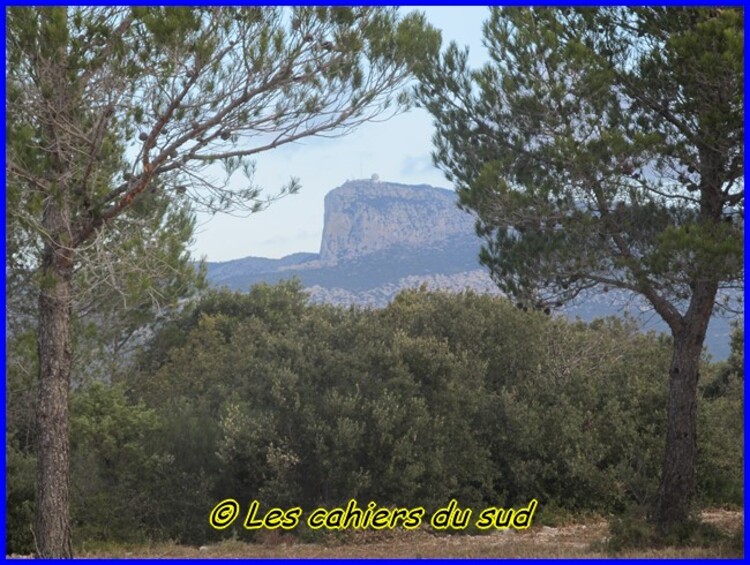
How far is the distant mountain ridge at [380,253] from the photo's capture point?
66.8 m

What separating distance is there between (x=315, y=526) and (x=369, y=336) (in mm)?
3775

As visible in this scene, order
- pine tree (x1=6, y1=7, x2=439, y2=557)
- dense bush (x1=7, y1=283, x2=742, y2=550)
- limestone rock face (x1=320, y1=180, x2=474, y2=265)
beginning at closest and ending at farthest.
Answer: pine tree (x1=6, y1=7, x2=439, y2=557) < dense bush (x1=7, y1=283, x2=742, y2=550) < limestone rock face (x1=320, y1=180, x2=474, y2=265)

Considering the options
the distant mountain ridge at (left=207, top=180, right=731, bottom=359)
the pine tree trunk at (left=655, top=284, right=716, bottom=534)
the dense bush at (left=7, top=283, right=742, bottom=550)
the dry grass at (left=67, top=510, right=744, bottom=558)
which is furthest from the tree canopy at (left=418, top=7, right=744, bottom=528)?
the distant mountain ridge at (left=207, top=180, right=731, bottom=359)

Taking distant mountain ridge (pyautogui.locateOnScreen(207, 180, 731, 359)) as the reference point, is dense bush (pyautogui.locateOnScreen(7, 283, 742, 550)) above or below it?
below

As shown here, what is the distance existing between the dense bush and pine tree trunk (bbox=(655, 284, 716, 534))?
10.1ft

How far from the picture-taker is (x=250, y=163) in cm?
1046

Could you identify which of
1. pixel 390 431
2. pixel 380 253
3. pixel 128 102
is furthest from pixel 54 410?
pixel 380 253

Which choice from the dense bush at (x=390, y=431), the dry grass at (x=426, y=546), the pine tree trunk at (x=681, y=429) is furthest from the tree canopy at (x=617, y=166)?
the dense bush at (x=390, y=431)

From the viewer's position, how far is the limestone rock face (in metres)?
80.2

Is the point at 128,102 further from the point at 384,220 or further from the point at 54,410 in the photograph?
the point at 384,220

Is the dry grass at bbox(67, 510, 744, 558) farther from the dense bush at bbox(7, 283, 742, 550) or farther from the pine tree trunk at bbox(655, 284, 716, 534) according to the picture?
the dense bush at bbox(7, 283, 742, 550)

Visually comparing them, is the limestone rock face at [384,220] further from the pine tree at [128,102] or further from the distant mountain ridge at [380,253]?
the pine tree at [128,102]

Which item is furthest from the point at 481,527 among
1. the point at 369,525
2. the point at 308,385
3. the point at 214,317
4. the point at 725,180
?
the point at 214,317

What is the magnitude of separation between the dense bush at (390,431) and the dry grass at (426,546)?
95 cm
